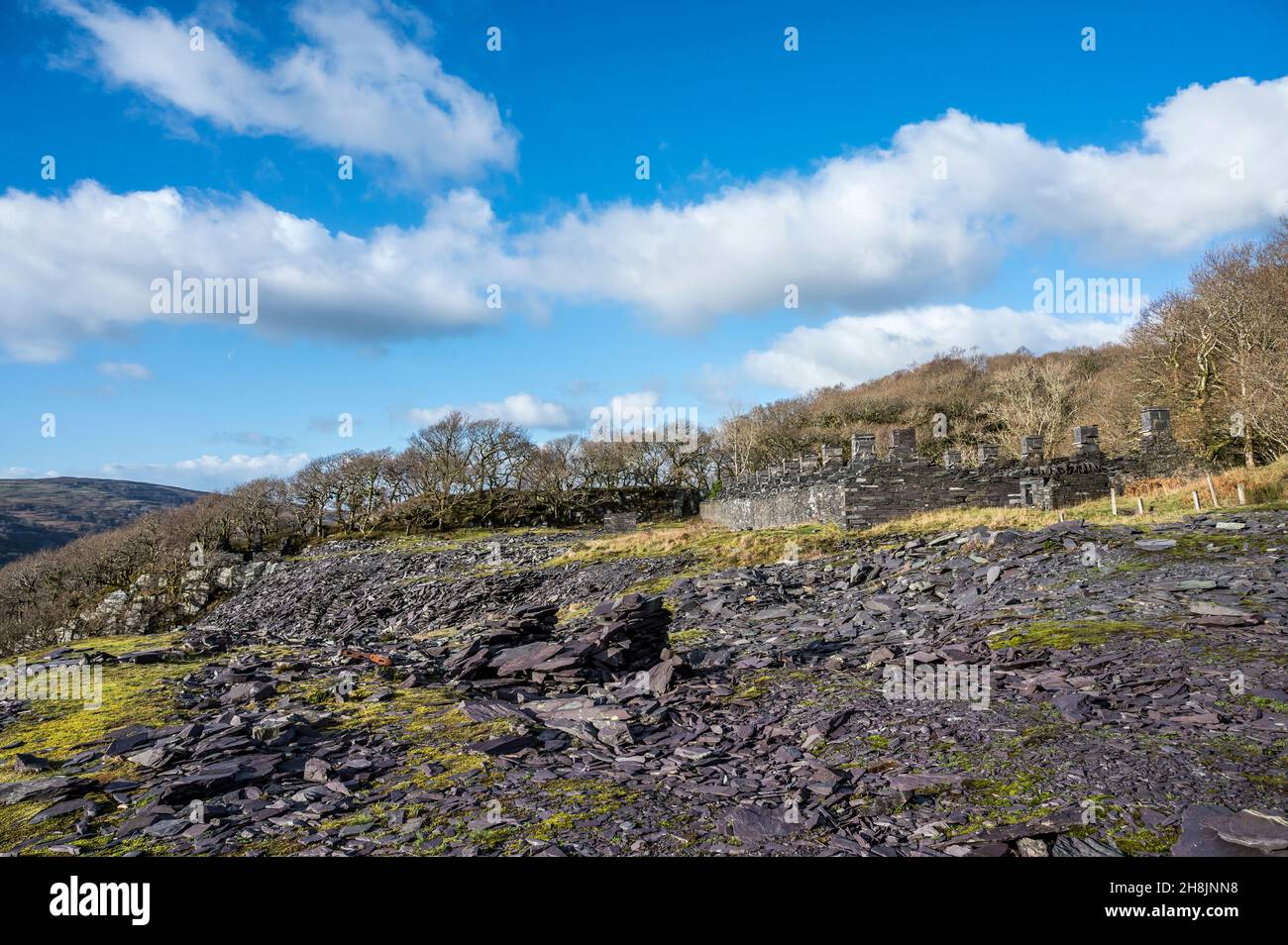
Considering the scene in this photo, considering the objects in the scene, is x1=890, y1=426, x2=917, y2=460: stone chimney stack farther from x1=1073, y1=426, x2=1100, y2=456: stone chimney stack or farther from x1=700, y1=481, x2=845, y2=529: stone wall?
x1=1073, y1=426, x2=1100, y2=456: stone chimney stack

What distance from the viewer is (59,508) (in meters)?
154

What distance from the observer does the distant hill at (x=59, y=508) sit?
370 feet

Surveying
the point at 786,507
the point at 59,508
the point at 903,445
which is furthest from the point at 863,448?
the point at 59,508

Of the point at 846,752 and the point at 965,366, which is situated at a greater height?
the point at 965,366

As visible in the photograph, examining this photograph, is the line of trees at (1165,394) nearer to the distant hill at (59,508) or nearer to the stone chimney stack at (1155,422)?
the stone chimney stack at (1155,422)

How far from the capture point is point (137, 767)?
680 cm

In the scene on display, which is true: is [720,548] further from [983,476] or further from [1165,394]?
[1165,394]

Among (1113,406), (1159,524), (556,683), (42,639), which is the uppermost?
(1113,406)
